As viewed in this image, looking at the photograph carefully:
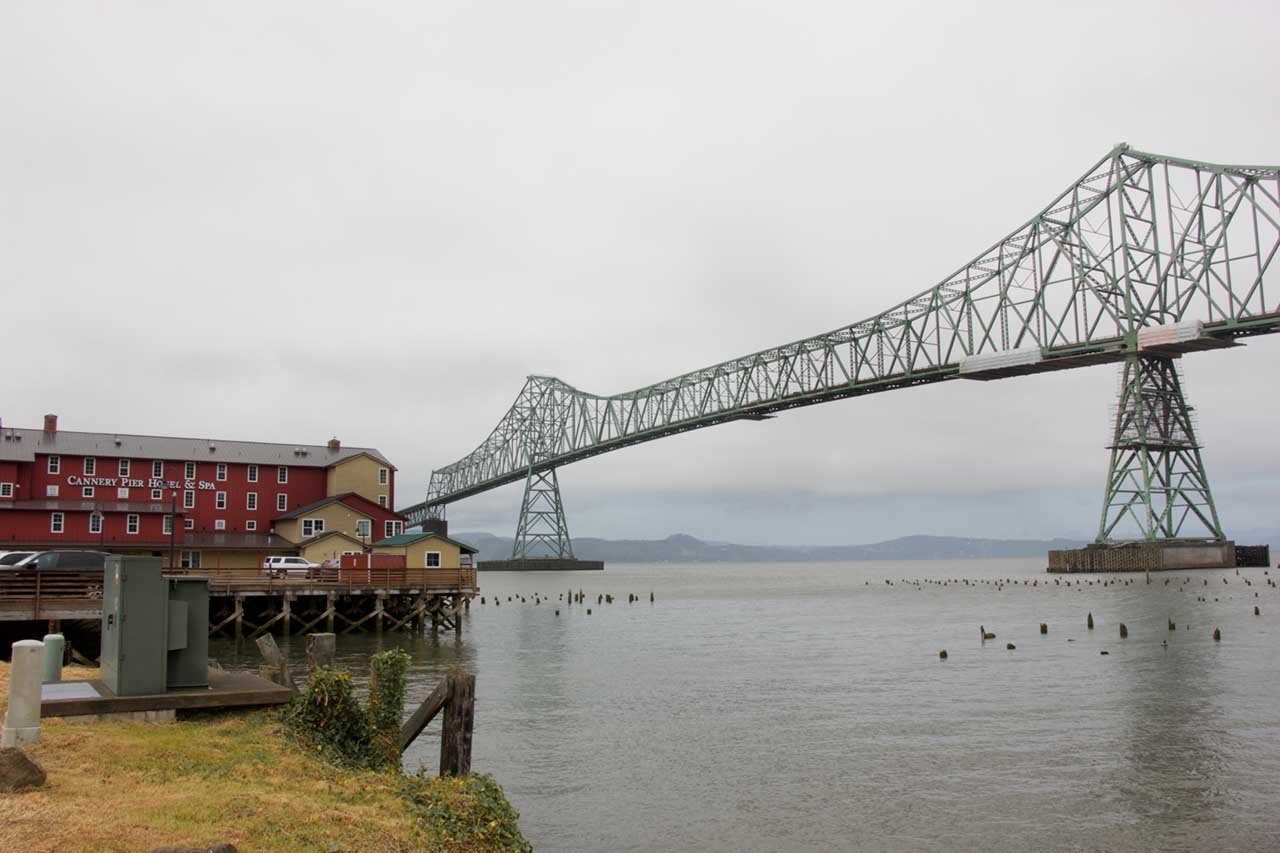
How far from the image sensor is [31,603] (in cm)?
3247

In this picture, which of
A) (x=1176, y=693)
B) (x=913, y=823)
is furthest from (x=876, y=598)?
(x=913, y=823)

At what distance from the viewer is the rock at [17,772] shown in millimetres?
9023

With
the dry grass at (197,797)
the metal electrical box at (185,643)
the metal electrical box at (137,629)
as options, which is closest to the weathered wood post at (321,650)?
the metal electrical box at (185,643)

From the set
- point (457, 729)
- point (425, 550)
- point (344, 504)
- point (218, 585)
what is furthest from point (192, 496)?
point (457, 729)

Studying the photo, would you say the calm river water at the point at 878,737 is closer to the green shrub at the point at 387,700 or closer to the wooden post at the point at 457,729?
the wooden post at the point at 457,729

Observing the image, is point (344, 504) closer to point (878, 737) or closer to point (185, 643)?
Answer: point (878, 737)

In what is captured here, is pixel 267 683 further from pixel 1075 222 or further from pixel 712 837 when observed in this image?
pixel 1075 222

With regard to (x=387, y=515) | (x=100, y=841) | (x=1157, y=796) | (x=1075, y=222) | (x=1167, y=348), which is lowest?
(x=1157, y=796)

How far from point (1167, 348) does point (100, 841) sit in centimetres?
10475

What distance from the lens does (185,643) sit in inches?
527

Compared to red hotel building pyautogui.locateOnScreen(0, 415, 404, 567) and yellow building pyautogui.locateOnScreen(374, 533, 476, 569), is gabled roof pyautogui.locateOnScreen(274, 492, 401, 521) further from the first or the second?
yellow building pyautogui.locateOnScreen(374, 533, 476, 569)

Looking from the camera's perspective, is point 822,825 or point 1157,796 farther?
point 1157,796

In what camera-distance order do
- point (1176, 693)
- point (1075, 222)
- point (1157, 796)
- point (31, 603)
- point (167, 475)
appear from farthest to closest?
1. point (1075, 222)
2. point (167, 475)
3. point (31, 603)
4. point (1176, 693)
5. point (1157, 796)

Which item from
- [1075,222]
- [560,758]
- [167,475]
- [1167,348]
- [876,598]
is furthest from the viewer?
[1075,222]
